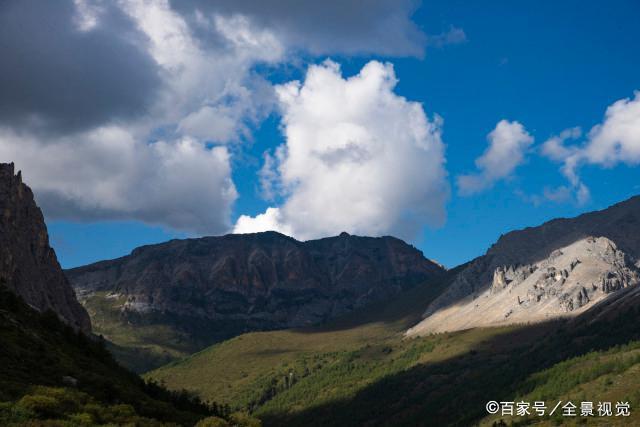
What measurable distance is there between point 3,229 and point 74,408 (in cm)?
13032

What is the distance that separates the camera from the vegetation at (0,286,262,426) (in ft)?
109

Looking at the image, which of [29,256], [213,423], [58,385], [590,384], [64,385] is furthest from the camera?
[29,256]

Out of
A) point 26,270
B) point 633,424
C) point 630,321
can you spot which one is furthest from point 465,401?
point 26,270

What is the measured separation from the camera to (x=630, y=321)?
182750 mm

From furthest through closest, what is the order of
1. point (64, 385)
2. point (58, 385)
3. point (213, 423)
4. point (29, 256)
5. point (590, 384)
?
1. point (29, 256)
2. point (590, 384)
3. point (64, 385)
4. point (58, 385)
5. point (213, 423)

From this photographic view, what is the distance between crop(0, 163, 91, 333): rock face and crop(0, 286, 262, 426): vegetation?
67.5 metres

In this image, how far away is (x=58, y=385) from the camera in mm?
43719

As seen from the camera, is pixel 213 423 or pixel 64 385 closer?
pixel 213 423

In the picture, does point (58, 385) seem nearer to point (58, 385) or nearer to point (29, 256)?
point (58, 385)

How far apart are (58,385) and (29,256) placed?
12519 centimetres

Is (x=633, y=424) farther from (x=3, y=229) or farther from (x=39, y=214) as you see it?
(x=39, y=214)

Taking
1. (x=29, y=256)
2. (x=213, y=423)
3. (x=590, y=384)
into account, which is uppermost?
(x=29, y=256)

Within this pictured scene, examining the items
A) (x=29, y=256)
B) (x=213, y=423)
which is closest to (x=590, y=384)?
(x=213, y=423)

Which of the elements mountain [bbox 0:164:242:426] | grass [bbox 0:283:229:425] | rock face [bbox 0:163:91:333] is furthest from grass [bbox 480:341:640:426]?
rock face [bbox 0:163:91:333]
